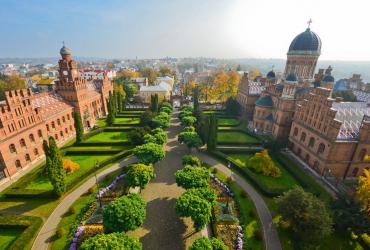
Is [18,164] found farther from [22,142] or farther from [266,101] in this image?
[266,101]

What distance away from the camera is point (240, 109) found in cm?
8444

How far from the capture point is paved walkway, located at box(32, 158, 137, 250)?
28.9 m

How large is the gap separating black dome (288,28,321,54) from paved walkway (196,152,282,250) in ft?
153

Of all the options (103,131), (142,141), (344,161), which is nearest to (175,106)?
(103,131)

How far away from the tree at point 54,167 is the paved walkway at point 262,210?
103 ft

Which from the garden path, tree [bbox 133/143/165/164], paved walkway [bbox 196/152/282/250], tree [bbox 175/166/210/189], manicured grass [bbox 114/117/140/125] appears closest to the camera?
the garden path

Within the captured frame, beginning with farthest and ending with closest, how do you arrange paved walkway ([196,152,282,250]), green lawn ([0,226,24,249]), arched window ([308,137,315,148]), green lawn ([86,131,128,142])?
green lawn ([86,131,128,142]) < arched window ([308,137,315,148]) < paved walkway ([196,152,282,250]) < green lawn ([0,226,24,249])

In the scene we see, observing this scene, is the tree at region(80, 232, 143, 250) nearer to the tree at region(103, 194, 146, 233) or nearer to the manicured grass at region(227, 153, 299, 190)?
the tree at region(103, 194, 146, 233)

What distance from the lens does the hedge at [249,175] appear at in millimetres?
38125

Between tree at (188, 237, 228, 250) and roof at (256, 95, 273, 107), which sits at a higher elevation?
roof at (256, 95, 273, 107)

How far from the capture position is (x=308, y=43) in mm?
62750

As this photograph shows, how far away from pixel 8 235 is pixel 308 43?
3340 inches

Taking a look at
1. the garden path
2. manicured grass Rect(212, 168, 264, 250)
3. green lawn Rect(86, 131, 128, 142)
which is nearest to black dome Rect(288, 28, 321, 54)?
manicured grass Rect(212, 168, 264, 250)

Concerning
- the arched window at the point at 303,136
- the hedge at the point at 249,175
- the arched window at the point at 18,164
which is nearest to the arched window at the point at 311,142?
the arched window at the point at 303,136
